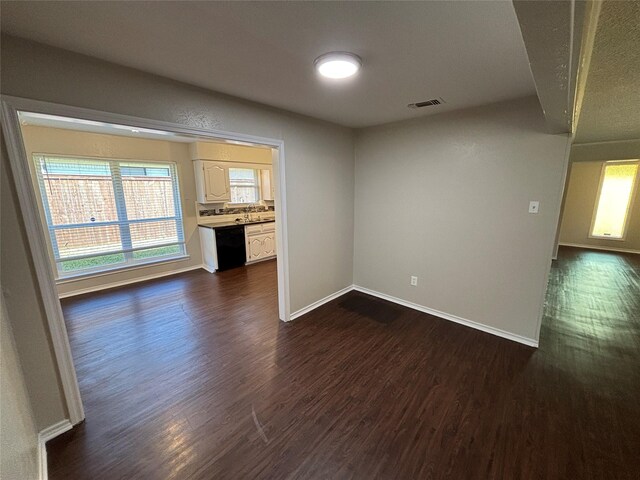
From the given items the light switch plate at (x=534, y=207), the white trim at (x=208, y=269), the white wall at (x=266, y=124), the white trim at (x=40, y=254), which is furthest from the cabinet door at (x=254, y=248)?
the light switch plate at (x=534, y=207)

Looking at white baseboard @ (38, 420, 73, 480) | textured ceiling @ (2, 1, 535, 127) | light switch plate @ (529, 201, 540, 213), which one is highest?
textured ceiling @ (2, 1, 535, 127)

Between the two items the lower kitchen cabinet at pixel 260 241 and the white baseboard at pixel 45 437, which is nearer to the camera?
the white baseboard at pixel 45 437

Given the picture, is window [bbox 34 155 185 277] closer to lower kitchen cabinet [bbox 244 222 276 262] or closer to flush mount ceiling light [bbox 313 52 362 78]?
lower kitchen cabinet [bbox 244 222 276 262]

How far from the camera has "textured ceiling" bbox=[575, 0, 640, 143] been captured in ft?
3.82

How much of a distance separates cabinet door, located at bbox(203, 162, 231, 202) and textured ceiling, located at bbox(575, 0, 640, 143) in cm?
504

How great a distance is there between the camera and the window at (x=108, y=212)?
3809mm

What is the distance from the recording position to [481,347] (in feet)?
8.70

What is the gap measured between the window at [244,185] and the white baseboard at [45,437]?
4443mm

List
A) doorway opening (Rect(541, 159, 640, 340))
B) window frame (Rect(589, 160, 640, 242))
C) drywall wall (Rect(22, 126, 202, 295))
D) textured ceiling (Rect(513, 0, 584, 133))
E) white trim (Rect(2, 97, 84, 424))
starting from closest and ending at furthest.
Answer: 1. textured ceiling (Rect(513, 0, 584, 133))
2. white trim (Rect(2, 97, 84, 424))
3. doorway opening (Rect(541, 159, 640, 340))
4. drywall wall (Rect(22, 126, 202, 295))
5. window frame (Rect(589, 160, 640, 242))

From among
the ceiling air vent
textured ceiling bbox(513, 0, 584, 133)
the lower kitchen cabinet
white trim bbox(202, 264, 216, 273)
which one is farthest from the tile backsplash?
textured ceiling bbox(513, 0, 584, 133)

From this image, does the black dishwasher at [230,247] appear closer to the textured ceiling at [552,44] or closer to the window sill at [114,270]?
the window sill at [114,270]

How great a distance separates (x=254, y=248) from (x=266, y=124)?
10.9 ft

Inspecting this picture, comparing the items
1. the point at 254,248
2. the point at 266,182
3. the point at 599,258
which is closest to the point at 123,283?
the point at 254,248

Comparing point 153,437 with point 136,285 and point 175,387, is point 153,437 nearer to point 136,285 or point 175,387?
point 175,387
